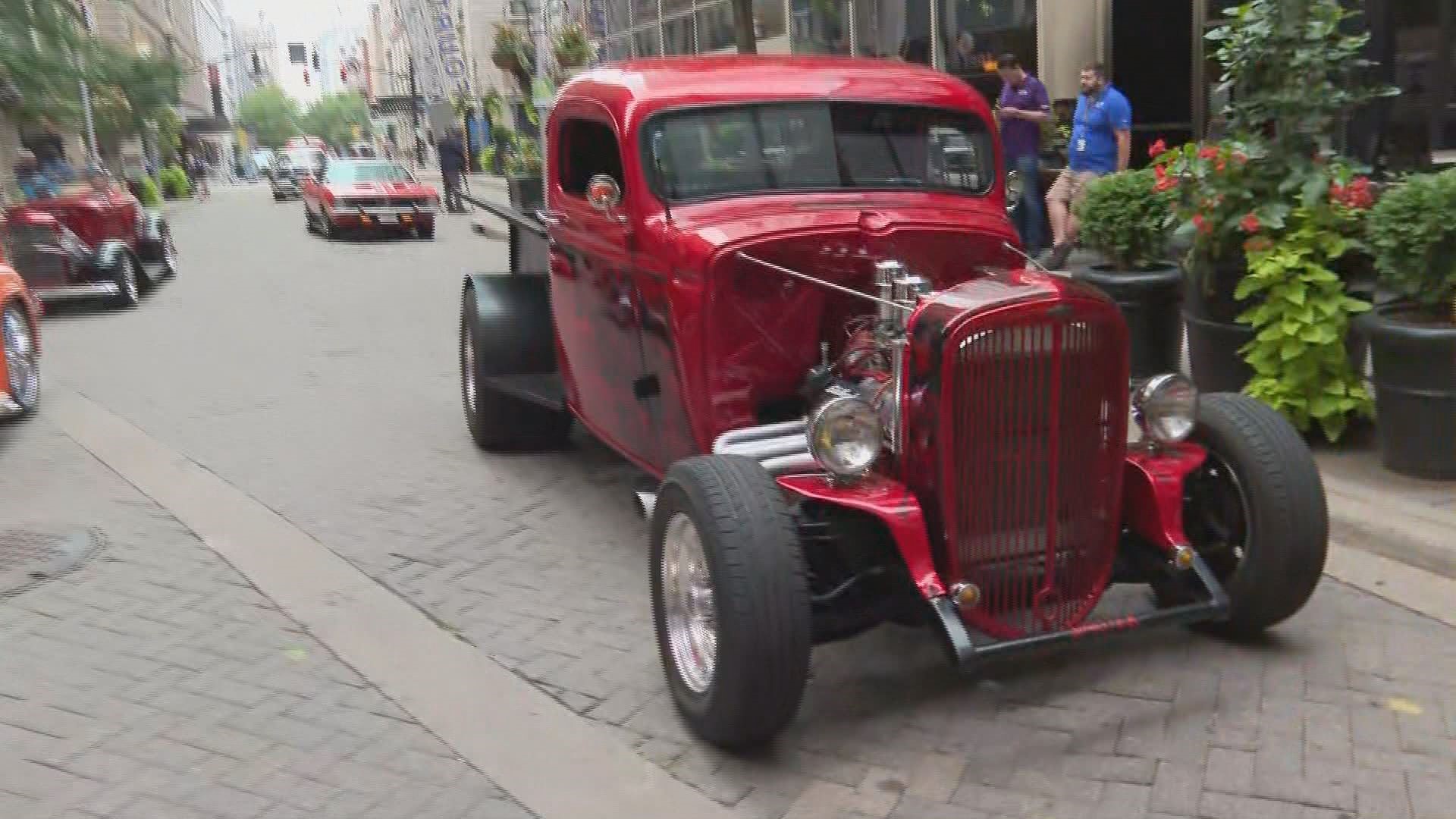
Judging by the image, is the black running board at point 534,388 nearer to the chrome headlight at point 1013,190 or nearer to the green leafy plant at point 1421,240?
the chrome headlight at point 1013,190

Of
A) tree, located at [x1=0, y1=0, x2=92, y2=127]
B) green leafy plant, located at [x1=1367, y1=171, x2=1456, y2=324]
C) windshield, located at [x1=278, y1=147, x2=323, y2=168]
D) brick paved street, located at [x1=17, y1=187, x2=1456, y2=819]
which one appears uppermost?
tree, located at [x1=0, y1=0, x2=92, y2=127]

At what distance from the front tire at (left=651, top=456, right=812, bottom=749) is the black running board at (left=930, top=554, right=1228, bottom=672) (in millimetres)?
404

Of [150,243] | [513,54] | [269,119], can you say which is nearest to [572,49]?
[513,54]

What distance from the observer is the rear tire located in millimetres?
7051

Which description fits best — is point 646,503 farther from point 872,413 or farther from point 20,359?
point 20,359

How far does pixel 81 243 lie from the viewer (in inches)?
545

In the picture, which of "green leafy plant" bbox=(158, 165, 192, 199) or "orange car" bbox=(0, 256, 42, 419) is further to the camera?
"green leafy plant" bbox=(158, 165, 192, 199)

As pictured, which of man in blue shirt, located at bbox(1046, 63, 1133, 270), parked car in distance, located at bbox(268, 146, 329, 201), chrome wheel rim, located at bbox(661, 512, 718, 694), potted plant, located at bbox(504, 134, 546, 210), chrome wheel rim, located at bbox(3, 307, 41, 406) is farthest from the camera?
parked car in distance, located at bbox(268, 146, 329, 201)

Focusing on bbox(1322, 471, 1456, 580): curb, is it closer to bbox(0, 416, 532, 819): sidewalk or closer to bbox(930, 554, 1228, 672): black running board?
bbox(930, 554, 1228, 672): black running board

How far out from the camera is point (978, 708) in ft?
13.3

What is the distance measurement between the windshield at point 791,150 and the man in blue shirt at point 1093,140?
4.92m

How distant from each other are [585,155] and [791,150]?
117cm

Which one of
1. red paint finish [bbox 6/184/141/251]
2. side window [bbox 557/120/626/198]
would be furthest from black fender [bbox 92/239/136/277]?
side window [bbox 557/120/626/198]

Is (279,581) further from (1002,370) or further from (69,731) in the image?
(1002,370)
